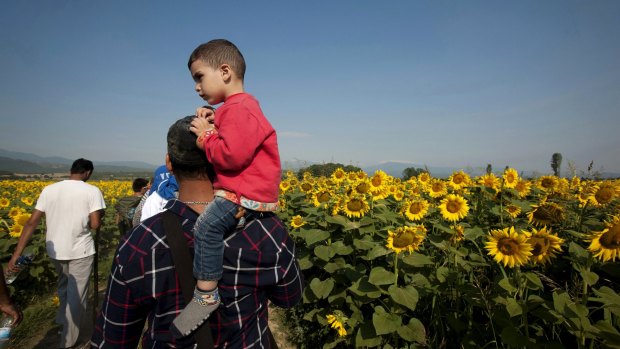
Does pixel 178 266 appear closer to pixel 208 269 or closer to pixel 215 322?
pixel 208 269

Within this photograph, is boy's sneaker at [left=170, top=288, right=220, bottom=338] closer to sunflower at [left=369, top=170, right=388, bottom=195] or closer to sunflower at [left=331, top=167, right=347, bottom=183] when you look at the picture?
sunflower at [left=369, top=170, right=388, bottom=195]

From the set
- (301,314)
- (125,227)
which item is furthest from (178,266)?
(125,227)

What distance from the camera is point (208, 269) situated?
1.55 meters

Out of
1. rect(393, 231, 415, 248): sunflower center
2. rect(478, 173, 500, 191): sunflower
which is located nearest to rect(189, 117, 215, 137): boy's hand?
rect(393, 231, 415, 248): sunflower center

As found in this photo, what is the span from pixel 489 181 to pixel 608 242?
3.00m

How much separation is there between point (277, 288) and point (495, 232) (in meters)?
1.78

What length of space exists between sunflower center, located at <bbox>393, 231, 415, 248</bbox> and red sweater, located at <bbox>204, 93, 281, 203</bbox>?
156cm

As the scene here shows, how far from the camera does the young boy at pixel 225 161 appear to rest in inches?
61.1

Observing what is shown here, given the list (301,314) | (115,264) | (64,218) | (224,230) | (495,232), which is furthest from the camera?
(301,314)

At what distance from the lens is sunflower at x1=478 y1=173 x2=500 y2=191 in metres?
4.57

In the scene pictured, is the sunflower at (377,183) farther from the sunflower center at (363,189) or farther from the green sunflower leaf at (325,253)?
the green sunflower leaf at (325,253)

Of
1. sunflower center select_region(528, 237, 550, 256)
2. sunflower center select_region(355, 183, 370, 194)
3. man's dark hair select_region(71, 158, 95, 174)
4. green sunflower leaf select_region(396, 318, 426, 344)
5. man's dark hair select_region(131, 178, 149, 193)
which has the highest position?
man's dark hair select_region(71, 158, 95, 174)

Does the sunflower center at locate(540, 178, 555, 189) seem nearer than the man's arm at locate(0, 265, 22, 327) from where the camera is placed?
No

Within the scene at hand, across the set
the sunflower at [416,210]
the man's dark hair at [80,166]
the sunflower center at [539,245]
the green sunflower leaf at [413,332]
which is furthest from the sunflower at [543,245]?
the man's dark hair at [80,166]
